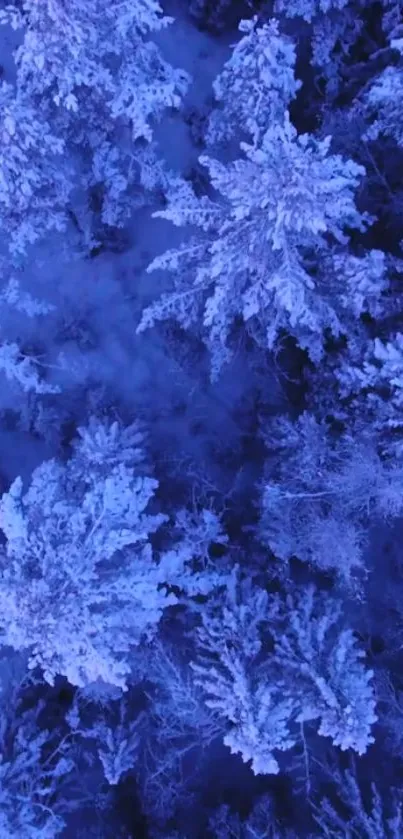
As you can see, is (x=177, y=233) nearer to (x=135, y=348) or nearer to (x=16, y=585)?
(x=135, y=348)

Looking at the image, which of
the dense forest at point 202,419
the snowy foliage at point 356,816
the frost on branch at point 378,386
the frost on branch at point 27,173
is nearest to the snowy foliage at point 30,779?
the dense forest at point 202,419

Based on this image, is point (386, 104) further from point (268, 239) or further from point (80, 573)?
point (80, 573)

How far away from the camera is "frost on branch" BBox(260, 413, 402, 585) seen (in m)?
8.27

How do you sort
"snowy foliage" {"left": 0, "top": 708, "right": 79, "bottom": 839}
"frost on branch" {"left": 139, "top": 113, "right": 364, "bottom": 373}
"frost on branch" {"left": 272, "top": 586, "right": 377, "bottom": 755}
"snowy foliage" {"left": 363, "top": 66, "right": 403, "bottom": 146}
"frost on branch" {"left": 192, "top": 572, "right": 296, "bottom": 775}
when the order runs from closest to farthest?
"frost on branch" {"left": 139, "top": 113, "right": 364, "bottom": 373} < "snowy foliage" {"left": 363, "top": 66, "right": 403, "bottom": 146} < "frost on branch" {"left": 272, "top": 586, "right": 377, "bottom": 755} < "frost on branch" {"left": 192, "top": 572, "right": 296, "bottom": 775} < "snowy foliage" {"left": 0, "top": 708, "right": 79, "bottom": 839}

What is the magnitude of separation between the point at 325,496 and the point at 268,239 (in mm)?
3417

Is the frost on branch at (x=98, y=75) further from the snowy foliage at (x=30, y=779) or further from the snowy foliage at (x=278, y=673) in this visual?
the snowy foliage at (x=30, y=779)

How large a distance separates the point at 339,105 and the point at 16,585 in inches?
304

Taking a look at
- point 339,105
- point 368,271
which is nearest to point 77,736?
point 368,271

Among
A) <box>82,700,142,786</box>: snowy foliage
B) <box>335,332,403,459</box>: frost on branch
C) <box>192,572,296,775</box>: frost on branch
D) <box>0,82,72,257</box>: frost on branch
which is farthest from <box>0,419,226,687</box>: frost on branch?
<box>0,82,72,257</box>: frost on branch

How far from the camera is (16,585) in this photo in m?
7.53

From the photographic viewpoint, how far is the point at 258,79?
24.8 ft

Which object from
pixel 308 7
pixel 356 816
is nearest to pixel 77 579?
pixel 356 816

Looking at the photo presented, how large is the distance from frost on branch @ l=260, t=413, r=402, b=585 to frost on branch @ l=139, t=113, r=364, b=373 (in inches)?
48.1

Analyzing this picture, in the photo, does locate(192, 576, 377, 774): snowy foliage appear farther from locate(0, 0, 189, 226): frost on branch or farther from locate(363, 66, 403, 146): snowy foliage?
locate(0, 0, 189, 226): frost on branch
